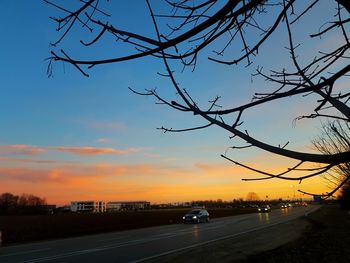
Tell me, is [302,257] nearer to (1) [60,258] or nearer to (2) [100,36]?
(1) [60,258]

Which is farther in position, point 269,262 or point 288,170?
point 269,262

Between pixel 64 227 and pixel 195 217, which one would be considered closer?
pixel 64 227

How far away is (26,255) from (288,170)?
56.7 ft

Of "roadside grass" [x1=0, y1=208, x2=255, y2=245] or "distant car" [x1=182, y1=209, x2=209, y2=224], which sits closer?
"roadside grass" [x1=0, y1=208, x2=255, y2=245]

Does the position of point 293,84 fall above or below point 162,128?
above

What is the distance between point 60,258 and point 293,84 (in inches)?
597

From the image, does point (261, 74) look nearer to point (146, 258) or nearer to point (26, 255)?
point (146, 258)

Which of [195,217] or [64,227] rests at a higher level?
[195,217]

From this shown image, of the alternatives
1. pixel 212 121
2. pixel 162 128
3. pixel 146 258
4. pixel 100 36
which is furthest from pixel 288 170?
pixel 146 258

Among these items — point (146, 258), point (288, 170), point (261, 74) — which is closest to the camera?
point (288, 170)

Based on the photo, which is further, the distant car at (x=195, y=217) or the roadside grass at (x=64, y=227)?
the distant car at (x=195, y=217)

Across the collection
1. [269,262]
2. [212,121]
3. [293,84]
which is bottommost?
[269,262]

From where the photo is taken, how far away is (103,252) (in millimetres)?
18109

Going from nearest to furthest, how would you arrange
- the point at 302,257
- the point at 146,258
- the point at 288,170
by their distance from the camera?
the point at 288,170
the point at 302,257
the point at 146,258
